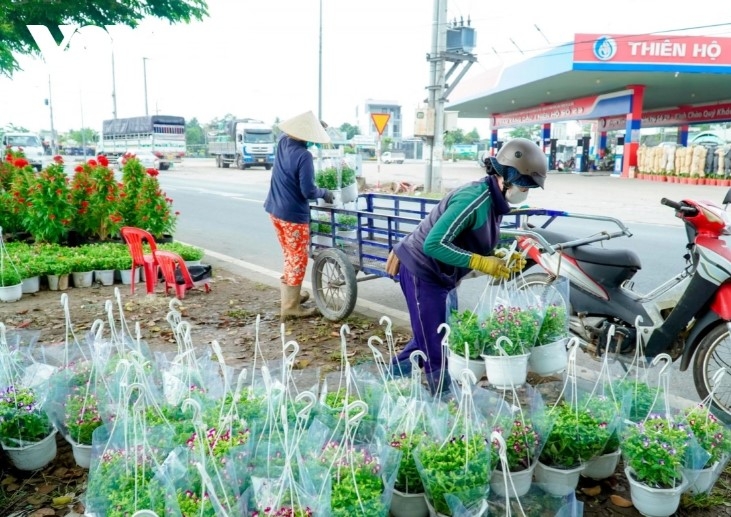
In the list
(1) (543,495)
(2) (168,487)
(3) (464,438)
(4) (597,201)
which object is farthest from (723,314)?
(4) (597,201)

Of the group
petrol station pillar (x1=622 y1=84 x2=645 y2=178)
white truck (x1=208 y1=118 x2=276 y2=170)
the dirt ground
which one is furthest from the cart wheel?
white truck (x1=208 y1=118 x2=276 y2=170)

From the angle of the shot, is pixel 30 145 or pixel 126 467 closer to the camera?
pixel 126 467

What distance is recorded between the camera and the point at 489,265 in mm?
3096

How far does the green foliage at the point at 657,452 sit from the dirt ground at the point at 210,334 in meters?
0.24

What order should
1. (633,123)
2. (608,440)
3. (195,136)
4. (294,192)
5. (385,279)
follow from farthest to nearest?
1. (195,136)
2. (633,123)
3. (385,279)
4. (294,192)
5. (608,440)

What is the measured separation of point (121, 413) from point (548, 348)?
2064mm

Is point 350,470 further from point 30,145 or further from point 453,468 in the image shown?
point 30,145

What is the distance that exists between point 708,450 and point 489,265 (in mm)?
1284

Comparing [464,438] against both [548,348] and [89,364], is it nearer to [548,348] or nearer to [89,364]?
[548,348]

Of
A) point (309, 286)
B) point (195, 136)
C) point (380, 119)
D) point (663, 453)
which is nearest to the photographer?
point (663, 453)

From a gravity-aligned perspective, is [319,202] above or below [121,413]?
above

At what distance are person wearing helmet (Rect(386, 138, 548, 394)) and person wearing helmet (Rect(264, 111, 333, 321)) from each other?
170 centimetres

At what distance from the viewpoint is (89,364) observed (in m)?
3.27

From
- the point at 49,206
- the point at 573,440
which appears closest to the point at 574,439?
the point at 573,440
